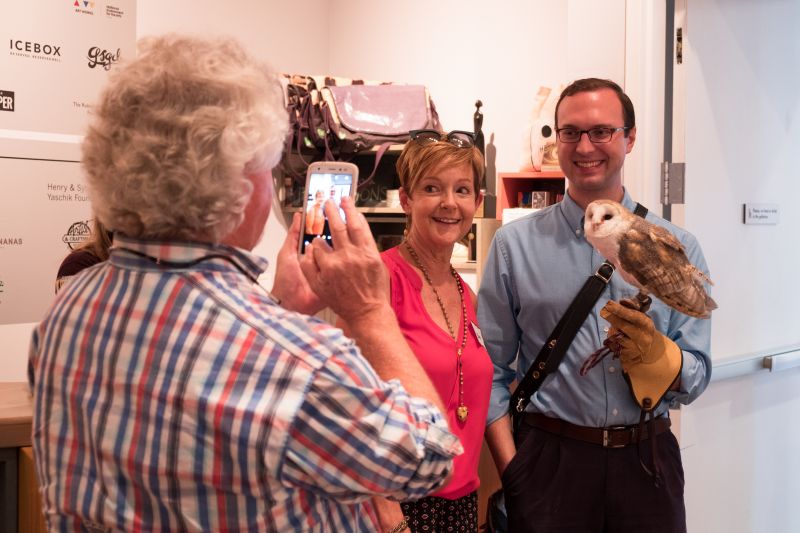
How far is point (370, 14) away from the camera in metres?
4.79

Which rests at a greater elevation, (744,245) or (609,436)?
(744,245)

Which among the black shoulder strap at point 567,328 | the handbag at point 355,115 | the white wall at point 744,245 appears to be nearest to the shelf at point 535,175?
the handbag at point 355,115

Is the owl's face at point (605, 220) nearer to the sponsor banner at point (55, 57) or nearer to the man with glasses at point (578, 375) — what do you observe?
the man with glasses at point (578, 375)

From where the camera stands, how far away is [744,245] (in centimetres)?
258

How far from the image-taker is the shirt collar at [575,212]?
180cm

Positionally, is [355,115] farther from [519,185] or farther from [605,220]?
[605,220]

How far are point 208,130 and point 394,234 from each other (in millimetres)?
3655

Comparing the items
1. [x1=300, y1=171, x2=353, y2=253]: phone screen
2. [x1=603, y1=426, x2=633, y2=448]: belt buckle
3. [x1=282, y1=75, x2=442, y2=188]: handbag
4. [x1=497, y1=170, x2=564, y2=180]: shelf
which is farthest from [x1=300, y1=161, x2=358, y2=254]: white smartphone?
[x1=282, y1=75, x2=442, y2=188]: handbag

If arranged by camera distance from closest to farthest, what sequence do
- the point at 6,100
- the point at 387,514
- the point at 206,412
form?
the point at 206,412 < the point at 387,514 < the point at 6,100

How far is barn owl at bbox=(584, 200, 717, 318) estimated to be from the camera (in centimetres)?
139

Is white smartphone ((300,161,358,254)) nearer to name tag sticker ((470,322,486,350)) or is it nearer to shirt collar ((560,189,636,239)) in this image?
name tag sticker ((470,322,486,350))

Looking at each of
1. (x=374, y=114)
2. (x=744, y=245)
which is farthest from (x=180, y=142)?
(x=374, y=114)

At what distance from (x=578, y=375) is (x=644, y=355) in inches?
7.2

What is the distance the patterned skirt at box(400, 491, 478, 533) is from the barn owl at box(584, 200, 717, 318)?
1.82 ft
